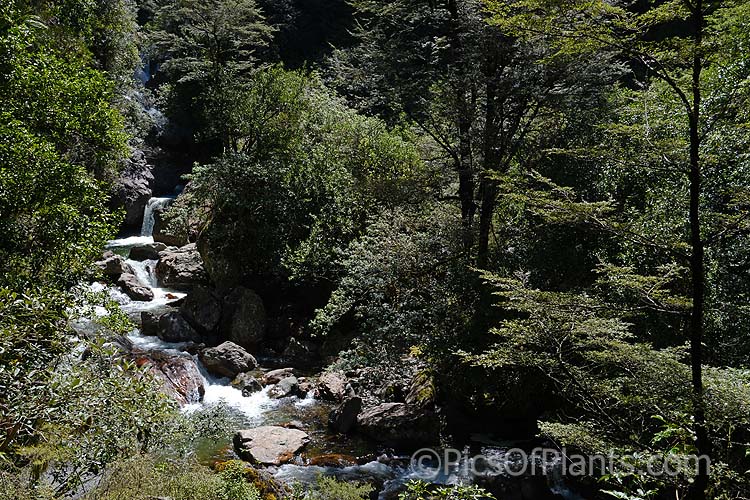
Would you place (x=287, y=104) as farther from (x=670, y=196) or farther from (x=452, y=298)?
(x=670, y=196)

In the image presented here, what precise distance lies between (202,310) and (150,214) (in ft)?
33.3

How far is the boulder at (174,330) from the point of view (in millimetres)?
12836

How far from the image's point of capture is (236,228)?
48.3ft

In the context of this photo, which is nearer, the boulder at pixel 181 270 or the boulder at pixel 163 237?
the boulder at pixel 181 270

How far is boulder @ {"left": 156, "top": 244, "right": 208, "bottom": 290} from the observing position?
16.0 meters

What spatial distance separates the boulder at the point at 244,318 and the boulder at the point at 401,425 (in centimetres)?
537

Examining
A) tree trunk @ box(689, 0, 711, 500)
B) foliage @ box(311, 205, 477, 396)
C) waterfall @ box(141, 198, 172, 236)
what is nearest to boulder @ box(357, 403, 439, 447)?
foliage @ box(311, 205, 477, 396)

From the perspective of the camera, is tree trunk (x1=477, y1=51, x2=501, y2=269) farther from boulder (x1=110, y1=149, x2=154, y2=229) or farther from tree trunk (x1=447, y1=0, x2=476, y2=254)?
boulder (x1=110, y1=149, x2=154, y2=229)

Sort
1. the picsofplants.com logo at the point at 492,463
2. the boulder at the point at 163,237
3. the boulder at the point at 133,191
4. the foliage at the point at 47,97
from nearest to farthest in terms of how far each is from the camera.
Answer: the foliage at the point at 47,97 → the picsofplants.com logo at the point at 492,463 → the boulder at the point at 163,237 → the boulder at the point at 133,191

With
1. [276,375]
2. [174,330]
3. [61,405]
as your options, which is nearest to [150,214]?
[174,330]

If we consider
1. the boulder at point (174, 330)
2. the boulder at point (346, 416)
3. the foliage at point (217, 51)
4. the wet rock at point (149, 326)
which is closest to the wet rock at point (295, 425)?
the boulder at point (346, 416)

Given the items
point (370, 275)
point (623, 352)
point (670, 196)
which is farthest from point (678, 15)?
point (370, 275)

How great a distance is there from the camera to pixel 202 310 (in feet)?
45.7

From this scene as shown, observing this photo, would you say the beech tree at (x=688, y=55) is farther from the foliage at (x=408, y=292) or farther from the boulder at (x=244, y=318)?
the boulder at (x=244, y=318)
